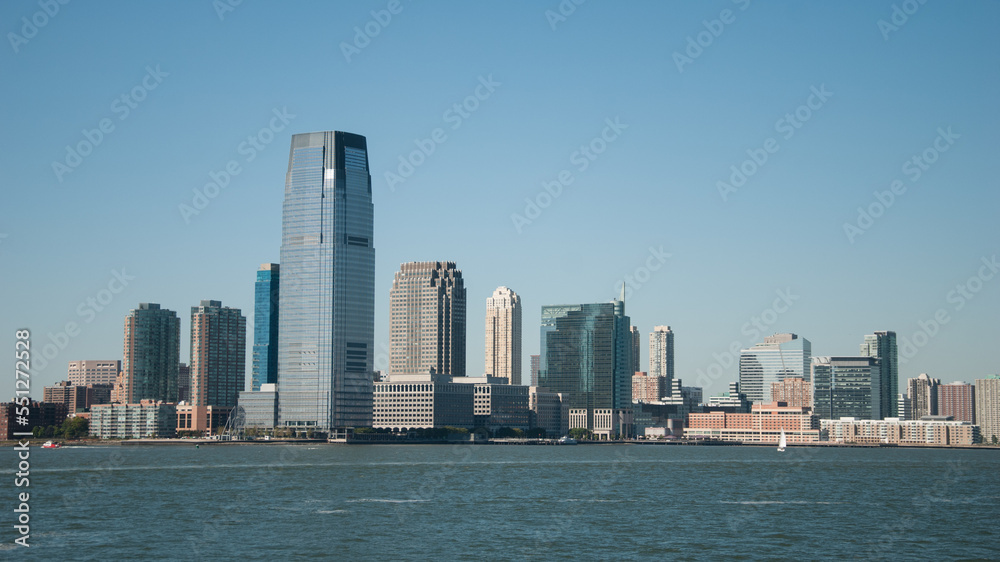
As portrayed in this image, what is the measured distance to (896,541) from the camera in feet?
246

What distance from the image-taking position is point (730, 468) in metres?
170

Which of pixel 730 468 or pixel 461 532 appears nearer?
pixel 461 532

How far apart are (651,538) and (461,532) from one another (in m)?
12.7

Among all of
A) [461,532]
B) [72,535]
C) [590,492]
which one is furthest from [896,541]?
[72,535]

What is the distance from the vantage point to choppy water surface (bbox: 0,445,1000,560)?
6962 centimetres

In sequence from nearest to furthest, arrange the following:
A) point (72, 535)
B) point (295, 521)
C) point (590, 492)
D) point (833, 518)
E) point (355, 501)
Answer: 1. point (72, 535)
2. point (295, 521)
3. point (833, 518)
4. point (355, 501)
5. point (590, 492)

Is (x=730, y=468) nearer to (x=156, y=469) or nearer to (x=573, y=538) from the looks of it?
(x=156, y=469)

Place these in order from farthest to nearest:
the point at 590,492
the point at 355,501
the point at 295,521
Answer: the point at 590,492 < the point at 355,501 < the point at 295,521

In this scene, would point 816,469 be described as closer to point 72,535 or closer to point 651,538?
point 651,538

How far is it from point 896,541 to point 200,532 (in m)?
46.0

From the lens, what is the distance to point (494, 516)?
87.1 meters

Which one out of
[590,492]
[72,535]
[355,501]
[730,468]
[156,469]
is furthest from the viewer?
[730,468]

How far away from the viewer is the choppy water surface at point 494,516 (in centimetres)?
6962

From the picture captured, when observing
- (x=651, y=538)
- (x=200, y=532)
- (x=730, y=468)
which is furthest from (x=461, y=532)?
(x=730, y=468)
